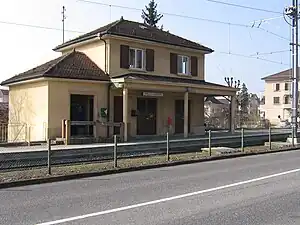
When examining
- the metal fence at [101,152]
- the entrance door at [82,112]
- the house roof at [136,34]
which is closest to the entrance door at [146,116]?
the entrance door at [82,112]

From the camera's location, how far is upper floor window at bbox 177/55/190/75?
3013 centimetres

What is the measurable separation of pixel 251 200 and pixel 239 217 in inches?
63.6

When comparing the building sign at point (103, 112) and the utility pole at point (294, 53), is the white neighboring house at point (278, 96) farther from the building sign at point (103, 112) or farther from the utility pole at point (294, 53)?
the building sign at point (103, 112)

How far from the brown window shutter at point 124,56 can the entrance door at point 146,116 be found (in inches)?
96.7

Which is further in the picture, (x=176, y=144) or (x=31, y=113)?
(x=31, y=113)

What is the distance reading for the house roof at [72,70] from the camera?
2347cm

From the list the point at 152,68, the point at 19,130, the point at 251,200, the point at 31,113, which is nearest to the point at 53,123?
the point at 31,113

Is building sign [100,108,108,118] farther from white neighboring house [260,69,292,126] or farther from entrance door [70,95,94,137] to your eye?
white neighboring house [260,69,292,126]

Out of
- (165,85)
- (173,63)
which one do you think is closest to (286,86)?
(173,63)

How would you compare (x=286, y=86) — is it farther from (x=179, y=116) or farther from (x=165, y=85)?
(x=165, y=85)

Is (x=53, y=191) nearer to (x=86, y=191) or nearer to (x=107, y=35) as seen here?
(x=86, y=191)

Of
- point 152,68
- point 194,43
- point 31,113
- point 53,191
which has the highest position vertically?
point 194,43

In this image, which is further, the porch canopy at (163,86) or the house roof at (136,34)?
the house roof at (136,34)

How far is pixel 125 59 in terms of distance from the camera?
2650cm
